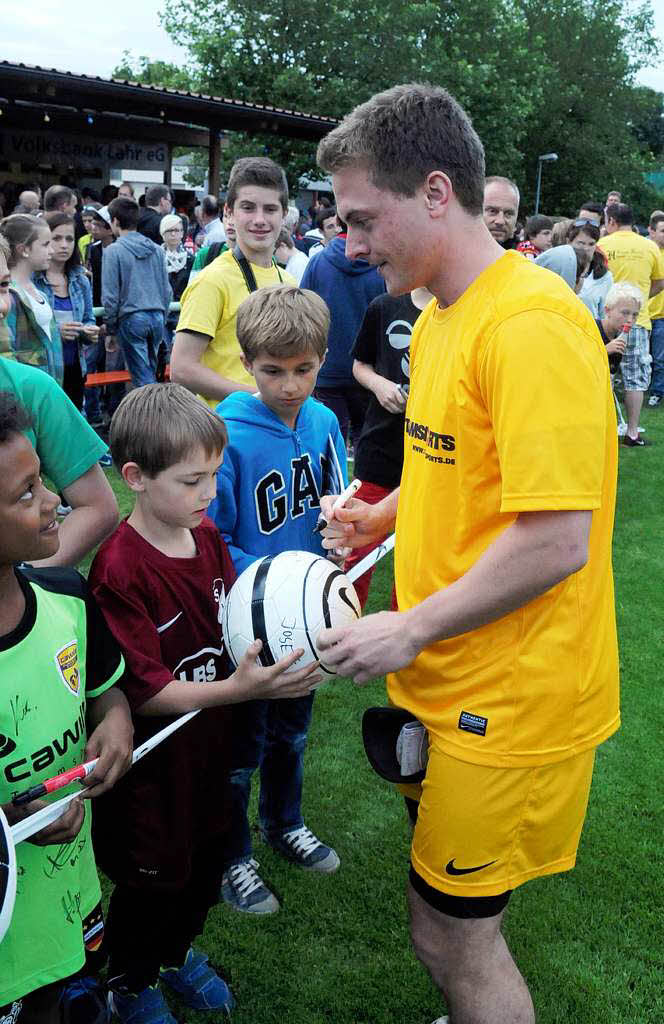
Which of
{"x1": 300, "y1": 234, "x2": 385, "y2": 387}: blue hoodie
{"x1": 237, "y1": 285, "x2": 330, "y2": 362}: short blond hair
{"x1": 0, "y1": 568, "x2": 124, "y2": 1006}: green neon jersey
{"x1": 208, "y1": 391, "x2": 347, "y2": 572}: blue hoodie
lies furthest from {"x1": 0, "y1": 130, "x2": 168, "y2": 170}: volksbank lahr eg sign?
{"x1": 0, "y1": 568, "x2": 124, "y2": 1006}: green neon jersey

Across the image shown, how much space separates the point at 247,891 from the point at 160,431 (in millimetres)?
1781

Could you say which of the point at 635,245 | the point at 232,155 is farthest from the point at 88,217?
the point at 232,155

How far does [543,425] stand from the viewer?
172 cm

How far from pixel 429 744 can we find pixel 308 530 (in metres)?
1.10

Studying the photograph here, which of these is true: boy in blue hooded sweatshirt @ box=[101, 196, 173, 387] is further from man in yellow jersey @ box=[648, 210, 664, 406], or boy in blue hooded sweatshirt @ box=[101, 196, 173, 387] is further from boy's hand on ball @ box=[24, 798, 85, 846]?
boy's hand on ball @ box=[24, 798, 85, 846]

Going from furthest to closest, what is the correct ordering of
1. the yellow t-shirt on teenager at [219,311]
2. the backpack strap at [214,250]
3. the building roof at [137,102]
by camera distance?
the building roof at [137,102]
the backpack strap at [214,250]
the yellow t-shirt on teenager at [219,311]

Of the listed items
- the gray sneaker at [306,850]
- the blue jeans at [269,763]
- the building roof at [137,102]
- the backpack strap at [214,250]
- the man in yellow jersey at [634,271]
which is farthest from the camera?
the building roof at [137,102]

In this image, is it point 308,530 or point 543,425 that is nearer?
point 543,425

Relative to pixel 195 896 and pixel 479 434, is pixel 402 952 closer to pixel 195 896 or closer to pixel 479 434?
pixel 195 896

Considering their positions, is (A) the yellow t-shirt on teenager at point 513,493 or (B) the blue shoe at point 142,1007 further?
(B) the blue shoe at point 142,1007

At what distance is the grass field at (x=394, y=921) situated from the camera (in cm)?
281

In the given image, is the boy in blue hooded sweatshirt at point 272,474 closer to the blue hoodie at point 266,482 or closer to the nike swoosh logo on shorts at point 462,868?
the blue hoodie at point 266,482

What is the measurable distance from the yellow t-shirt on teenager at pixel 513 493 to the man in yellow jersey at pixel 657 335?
36.1 feet

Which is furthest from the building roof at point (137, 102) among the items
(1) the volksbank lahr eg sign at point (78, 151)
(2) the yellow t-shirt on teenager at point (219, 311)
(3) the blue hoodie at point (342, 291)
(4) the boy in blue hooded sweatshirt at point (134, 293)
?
(2) the yellow t-shirt on teenager at point (219, 311)
